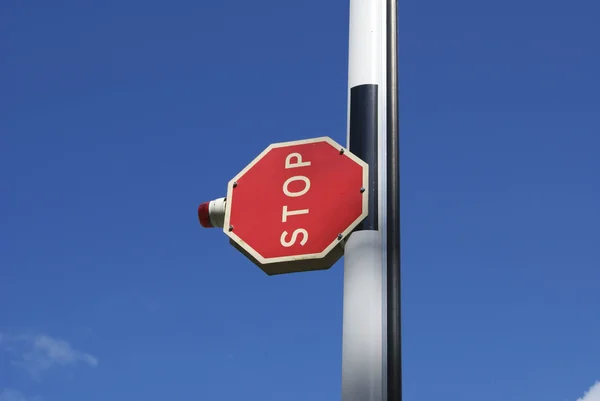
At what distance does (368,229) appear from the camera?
2.44 metres

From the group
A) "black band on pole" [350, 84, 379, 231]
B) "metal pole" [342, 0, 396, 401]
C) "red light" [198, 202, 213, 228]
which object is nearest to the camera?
"metal pole" [342, 0, 396, 401]

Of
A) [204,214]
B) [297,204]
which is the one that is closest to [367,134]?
[297,204]

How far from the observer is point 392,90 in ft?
8.86

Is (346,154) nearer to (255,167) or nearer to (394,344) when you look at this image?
(255,167)

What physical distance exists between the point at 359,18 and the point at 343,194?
682 mm

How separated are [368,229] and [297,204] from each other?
267mm

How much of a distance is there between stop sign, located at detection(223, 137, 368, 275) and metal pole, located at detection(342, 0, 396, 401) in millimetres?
52

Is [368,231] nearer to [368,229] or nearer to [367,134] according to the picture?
[368,229]

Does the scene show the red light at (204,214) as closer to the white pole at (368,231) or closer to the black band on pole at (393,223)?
the white pole at (368,231)

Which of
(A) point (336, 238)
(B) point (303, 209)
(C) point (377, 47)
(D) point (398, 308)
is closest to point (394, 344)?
(D) point (398, 308)

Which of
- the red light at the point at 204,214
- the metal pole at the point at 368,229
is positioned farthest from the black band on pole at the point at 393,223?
the red light at the point at 204,214

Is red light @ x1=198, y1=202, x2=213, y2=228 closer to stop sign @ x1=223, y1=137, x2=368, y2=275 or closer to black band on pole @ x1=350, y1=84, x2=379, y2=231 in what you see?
stop sign @ x1=223, y1=137, x2=368, y2=275

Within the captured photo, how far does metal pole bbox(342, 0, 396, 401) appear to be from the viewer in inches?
88.7

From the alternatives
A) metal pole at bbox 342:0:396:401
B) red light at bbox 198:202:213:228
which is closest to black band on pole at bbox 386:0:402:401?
metal pole at bbox 342:0:396:401
